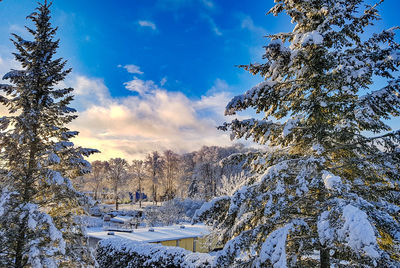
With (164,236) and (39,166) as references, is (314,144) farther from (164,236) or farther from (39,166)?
(164,236)

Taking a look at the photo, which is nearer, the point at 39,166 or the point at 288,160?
the point at 288,160

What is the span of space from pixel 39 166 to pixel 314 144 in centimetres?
778

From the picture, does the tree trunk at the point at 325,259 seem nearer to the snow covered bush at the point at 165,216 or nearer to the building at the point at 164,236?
the building at the point at 164,236

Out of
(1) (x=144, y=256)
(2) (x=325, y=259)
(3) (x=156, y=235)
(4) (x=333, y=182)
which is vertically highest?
(4) (x=333, y=182)

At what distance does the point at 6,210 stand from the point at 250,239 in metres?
6.86

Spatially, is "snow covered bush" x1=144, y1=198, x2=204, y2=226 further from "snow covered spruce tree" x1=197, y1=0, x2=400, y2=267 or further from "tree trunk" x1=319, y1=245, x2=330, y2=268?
"tree trunk" x1=319, y1=245, x2=330, y2=268

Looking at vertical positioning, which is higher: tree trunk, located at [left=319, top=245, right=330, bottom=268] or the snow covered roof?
tree trunk, located at [left=319, top=245, right=330, bottom=268]

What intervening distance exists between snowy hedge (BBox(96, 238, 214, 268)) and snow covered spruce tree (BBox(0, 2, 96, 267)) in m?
3.86

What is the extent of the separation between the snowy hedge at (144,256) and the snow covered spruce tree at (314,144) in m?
5.11

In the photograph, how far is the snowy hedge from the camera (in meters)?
9.88

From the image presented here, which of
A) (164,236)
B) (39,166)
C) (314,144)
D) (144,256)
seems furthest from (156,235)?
(314,144)

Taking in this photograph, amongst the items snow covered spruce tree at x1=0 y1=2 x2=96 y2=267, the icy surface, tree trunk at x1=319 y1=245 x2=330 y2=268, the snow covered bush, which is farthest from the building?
the icy surface

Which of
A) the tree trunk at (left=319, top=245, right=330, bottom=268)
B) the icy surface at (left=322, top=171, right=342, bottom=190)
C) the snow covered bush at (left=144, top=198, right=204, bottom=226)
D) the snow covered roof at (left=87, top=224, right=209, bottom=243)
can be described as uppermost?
the icy surface at (left=322, top=171, right=342, bottom=190)

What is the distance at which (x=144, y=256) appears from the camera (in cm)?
1169
